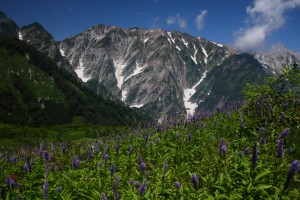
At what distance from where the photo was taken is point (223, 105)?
56.4 ft

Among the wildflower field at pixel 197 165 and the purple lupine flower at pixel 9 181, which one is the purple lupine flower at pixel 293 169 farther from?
the purple lupine flower at pixel 9 181

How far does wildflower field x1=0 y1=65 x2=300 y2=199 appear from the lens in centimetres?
565

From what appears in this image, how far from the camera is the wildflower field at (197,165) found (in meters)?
5.65

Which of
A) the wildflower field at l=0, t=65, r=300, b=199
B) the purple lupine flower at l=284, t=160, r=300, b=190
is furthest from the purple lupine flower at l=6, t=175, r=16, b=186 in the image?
the purple lupine flower at l=284, t=160, r=300, b=190

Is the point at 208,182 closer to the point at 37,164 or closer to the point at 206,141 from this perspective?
the point at 206,141

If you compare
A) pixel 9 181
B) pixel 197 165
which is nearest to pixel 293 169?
pixel 197 165

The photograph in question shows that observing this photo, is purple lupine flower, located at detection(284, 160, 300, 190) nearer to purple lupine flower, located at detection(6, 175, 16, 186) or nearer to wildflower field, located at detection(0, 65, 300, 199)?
wildflower field, located at detection(0, 65, 300, 199)

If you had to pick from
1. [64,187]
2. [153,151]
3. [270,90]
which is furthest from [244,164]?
[270,90]

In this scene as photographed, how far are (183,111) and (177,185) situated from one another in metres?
9.53

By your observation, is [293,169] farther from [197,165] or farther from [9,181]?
[9,181]

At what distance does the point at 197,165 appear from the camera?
29.0ft

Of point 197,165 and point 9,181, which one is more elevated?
point 197,165

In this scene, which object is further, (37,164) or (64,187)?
(37,164)

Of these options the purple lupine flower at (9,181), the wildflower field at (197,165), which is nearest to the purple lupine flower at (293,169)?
the wildflower field at (197,165)
